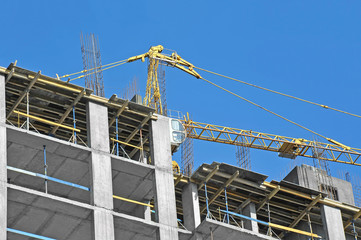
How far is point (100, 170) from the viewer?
46.6 m

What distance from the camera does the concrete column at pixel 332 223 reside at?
5394 centimetres

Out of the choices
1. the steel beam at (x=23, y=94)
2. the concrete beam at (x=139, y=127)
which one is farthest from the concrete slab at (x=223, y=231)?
the steel beam at (x=23, y=94)

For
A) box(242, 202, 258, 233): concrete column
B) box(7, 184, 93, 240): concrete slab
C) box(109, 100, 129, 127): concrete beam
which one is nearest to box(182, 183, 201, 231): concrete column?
box(242, 202, 258, 233): concrete column

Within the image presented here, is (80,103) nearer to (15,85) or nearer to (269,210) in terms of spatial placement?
(15,85)

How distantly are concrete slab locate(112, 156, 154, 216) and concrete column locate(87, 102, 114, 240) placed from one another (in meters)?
0.87

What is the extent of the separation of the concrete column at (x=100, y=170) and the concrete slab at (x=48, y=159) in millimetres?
681

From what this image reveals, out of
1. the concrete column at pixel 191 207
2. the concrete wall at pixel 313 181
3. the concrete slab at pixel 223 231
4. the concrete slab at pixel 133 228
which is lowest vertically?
the concrete slab at pixel 133 228

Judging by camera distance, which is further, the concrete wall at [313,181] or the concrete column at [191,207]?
the concrete wall at [313,181]

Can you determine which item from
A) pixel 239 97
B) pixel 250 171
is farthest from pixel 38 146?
pixel 239 97

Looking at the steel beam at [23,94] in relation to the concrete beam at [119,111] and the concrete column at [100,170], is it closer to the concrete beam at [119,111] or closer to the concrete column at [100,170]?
the concrete column at [100,170]

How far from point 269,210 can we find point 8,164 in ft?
49.9

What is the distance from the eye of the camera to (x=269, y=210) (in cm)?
5466

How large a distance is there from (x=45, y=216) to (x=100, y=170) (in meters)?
3.48

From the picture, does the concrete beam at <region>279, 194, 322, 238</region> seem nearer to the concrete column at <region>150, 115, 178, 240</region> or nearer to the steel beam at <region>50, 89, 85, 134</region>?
the concrete column at <region>150, 115, 178, 240</region>
